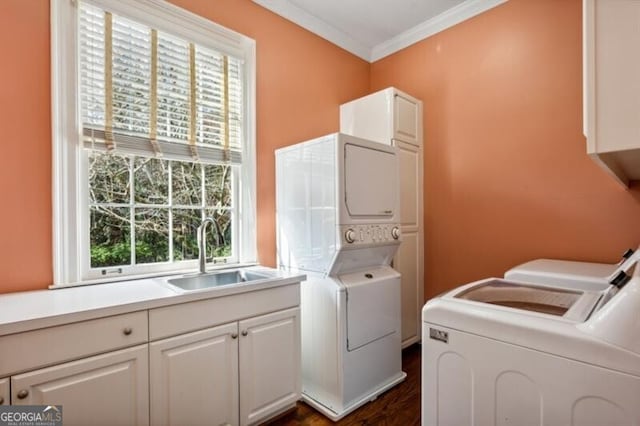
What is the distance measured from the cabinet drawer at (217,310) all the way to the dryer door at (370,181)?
0.67 metres

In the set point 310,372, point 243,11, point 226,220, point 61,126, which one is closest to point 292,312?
point 310,372

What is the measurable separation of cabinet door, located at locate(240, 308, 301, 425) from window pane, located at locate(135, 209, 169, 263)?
0.79m

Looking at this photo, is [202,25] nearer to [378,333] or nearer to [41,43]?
[41,43]

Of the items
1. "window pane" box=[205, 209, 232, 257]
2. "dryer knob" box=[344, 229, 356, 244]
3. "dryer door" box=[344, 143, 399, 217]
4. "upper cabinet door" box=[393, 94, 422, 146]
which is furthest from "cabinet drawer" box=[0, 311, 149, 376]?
"upper cabinet door" box=[393, 94, 422, 146]

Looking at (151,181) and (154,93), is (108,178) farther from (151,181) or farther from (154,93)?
(154,93)

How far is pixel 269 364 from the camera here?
6.06 ft

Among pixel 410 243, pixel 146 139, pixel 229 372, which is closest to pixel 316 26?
pixel 146 139

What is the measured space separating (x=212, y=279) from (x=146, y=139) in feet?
3.15

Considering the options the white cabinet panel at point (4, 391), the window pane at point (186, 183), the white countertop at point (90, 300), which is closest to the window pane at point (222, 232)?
the window pane at point (186, 183)

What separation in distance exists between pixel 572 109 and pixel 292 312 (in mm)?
2327

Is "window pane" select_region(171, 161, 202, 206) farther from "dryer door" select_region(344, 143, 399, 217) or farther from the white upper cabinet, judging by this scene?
the white upper cabinet

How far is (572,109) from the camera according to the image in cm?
225

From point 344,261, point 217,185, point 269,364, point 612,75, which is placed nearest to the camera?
point 612,75

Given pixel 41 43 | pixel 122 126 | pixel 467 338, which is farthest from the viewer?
pixel 122 126
